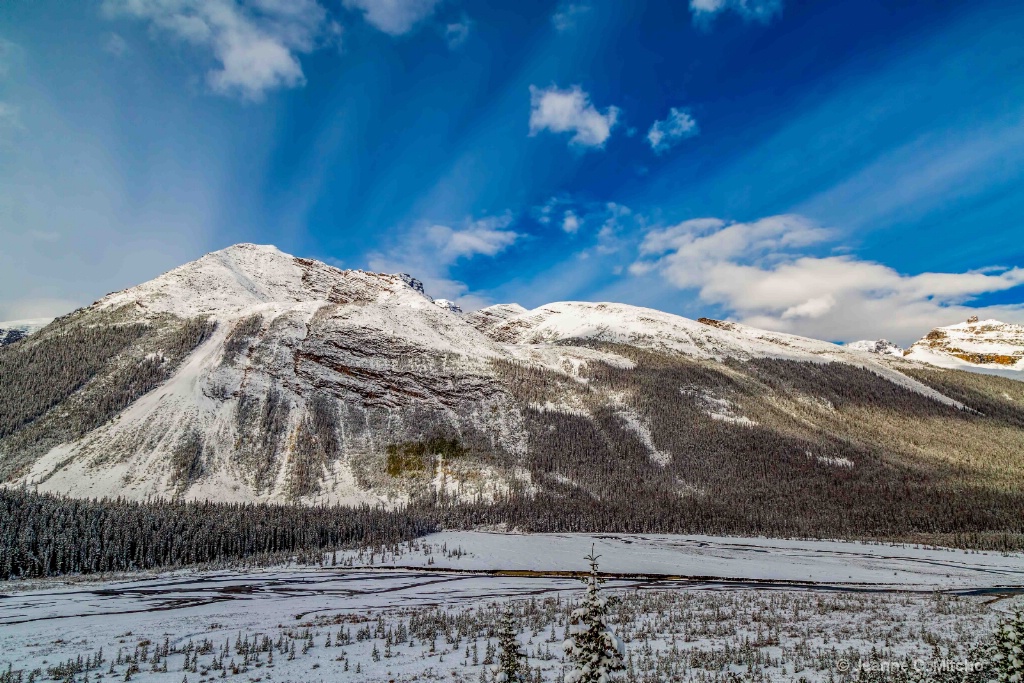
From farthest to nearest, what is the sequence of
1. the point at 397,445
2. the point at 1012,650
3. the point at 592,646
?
1. the point at 397,445
2. the point at 1012,650
3. the point at 592,646

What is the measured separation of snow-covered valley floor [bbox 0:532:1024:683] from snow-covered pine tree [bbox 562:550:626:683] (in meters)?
4.48

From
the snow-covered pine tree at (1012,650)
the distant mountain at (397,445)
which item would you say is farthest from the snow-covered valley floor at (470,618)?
the distant mountain at (397,445)

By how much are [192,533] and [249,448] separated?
6713cm

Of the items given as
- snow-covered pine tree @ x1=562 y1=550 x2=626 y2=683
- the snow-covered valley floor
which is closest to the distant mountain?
the snow-covered valley floor

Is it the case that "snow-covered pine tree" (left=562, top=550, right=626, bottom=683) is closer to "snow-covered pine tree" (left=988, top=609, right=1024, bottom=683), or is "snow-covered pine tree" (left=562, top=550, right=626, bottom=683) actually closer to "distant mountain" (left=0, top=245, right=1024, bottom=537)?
"snow-covered pine tree" (left=988, top=609, right=1024, bottom=683)

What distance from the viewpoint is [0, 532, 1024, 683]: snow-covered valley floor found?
24469 mm

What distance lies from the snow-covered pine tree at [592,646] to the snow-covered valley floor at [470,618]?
4.48m

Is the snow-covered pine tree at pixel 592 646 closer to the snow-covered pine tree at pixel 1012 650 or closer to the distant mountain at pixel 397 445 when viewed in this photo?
the snow-covered pine tree at pixel 1012 650

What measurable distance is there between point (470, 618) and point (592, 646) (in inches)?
1186

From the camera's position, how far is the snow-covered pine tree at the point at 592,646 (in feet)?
33.9

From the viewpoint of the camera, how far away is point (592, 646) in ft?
34.9

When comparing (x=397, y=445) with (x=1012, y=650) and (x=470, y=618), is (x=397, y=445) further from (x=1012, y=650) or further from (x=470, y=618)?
(x=1012, y=650)

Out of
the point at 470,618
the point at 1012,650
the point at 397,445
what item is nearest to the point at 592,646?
the point at 1012,650

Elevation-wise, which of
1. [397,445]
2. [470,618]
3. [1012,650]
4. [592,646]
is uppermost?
[397,445]
